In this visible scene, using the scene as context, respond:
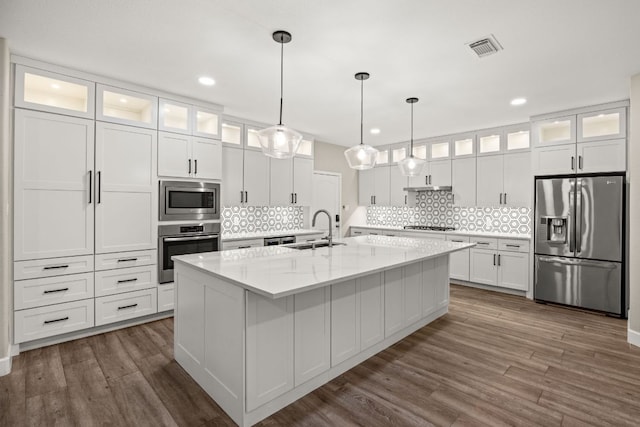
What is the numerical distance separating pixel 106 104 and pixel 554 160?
5.63 metres

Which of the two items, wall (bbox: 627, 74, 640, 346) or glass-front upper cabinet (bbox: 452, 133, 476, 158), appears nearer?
wall (bbox: 627, 74, 640, 346)

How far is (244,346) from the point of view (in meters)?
1.92

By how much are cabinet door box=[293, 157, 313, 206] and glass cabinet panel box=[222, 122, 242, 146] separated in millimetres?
1104

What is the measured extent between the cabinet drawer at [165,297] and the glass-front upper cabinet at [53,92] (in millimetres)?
1983

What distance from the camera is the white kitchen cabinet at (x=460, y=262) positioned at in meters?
5.36

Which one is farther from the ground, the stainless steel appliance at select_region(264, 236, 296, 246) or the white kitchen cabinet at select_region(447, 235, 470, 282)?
the stainless steel appliance at select_region(264, 236, 296, 246)

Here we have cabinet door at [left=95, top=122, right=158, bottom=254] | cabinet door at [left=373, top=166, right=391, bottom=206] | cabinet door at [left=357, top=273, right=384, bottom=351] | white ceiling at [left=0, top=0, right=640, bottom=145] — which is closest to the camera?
white ceiling at [left=0, top=0, right=640, bottom=145]

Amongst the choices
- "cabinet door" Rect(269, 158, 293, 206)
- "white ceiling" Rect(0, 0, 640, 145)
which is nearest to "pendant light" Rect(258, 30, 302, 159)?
"white ceiling" Rect(0, 0, 640, 145)

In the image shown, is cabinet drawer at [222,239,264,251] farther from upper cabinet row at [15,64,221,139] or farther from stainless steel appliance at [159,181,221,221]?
upper cabinet row at [15,64,221,139]

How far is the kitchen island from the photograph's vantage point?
196 cm

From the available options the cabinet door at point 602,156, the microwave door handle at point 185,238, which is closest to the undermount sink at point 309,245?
the microwave door handle at point 185,238

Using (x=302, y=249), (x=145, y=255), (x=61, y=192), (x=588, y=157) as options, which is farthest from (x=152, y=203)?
(x=588, y=157)

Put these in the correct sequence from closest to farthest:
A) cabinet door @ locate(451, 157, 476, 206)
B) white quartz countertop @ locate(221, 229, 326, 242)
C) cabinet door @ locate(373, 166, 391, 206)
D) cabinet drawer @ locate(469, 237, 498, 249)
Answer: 1. white quartz countertop @ locate(221, 229, 326, 242)
2. cabinet drawer @ locate(469, 237, 498, 249)
3. cabinet door @ locate(451, 157, 476, 206)
4. cabinet door @ locate(373, 166, 391, 206)

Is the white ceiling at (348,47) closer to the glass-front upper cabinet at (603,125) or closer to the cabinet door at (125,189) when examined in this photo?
the glass-front upper cabinet at (603,125)
